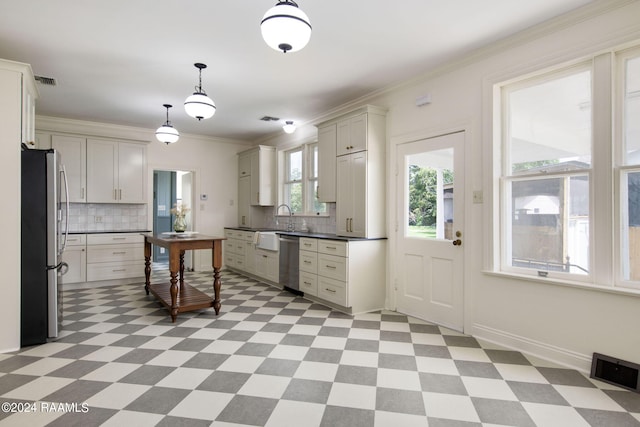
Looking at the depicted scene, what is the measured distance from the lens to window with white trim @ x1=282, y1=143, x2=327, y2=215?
19.0 ft

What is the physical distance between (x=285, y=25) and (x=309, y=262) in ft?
10.7

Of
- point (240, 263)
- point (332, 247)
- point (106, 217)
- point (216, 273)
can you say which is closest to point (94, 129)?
point (106, 217)

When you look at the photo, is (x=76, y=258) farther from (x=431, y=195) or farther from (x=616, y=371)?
(x=616, y=371)

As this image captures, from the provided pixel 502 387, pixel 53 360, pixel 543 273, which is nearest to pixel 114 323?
pixel 53 360

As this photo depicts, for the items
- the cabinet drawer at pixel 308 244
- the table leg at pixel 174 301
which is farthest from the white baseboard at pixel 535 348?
the table leg at pixel 174 301

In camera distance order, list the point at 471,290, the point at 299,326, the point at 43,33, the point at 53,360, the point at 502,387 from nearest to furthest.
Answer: the point at 502,387 < the point at 53,360 < the point at 43,33 < the point at 471,290 < the point at 299,326

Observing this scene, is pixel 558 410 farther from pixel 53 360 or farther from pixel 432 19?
pixel 53 360

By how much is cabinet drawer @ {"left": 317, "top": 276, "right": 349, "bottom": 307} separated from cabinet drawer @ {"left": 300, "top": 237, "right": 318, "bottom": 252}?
409 millimetres

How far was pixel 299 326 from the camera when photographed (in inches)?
141

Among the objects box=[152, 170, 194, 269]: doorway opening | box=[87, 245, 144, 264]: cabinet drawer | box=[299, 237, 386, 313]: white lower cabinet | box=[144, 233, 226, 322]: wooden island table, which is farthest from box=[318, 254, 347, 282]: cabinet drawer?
box=[152, 170, 194, 269]: doorway opening

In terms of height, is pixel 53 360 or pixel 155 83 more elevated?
pixel 155 83

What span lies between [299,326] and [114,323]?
200cm

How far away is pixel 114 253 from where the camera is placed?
18.6 ft

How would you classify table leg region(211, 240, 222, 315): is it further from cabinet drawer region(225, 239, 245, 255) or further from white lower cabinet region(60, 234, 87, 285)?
white lower cabinet region(60, 234, 87, 285)
